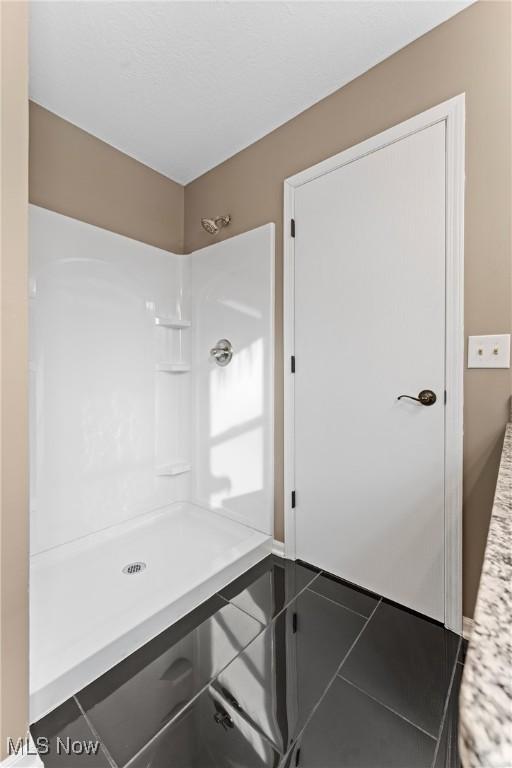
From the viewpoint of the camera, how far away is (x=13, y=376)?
908 mm

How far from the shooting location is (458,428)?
1416mm

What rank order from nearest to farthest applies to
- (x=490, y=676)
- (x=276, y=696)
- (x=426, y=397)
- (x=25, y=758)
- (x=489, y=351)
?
(x=490, y=676) → (x=25, y=758) → (x=276, y=696) → (x=489, y=351) → (x=426, y=397)

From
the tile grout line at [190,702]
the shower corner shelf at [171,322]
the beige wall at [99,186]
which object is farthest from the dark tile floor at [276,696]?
the beige wall at [99,186]

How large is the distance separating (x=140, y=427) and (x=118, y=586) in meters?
0.96

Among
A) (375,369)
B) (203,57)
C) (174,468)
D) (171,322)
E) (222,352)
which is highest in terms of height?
(203,57)

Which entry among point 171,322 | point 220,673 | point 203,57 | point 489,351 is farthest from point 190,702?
point 203,57

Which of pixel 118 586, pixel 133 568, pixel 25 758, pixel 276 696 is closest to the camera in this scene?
pixel 25 758

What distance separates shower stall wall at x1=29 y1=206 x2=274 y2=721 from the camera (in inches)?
67.7

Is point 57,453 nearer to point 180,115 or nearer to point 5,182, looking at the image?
point 5,182

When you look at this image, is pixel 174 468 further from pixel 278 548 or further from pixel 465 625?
pixel 465 625

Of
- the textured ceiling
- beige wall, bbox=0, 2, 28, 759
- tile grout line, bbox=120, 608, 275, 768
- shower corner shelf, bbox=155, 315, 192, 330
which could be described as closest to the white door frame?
the textured ceiling

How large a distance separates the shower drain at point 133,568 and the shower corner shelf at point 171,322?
152 centimetres

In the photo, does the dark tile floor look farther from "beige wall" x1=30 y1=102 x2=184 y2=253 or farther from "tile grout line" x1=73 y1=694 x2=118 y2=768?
"beige wall" x1=30 y1=102 x2=184 y2=253

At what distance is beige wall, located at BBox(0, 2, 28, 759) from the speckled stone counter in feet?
3.37
